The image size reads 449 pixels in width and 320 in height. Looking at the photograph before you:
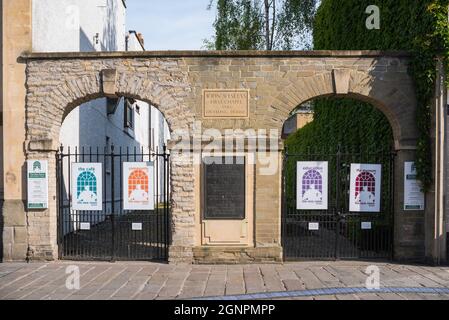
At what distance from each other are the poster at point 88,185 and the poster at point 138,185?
58 cm

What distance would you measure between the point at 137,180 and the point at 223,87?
273 centimetres

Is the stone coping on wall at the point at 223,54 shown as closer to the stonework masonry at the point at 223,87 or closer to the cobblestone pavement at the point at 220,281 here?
the stonework masonry at the point at 223,87

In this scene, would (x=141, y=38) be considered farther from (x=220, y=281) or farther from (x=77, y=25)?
(x=220, y=281)

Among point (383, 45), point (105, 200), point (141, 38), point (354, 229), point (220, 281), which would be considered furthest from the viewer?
point (141, 38)

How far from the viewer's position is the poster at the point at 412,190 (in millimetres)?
9391

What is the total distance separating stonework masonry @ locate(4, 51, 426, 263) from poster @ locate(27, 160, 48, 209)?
0.61 ft

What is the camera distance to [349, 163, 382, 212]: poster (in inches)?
384

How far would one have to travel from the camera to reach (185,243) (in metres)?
9.47

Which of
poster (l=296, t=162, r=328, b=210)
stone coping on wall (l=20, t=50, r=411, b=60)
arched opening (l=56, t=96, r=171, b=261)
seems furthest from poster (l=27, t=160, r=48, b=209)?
poster (l=296, t=162, r=328, b=210)

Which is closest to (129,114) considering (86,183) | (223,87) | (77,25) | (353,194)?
(77,25)

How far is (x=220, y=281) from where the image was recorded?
313 inches

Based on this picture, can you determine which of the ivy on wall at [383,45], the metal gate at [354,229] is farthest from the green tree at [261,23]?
the metal gate at [354,229]

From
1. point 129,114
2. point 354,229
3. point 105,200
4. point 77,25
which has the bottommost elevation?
point 354,229
